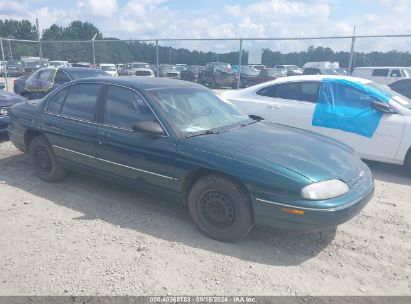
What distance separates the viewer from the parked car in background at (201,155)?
A: 10.3 ft

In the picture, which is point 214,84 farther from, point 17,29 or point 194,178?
point 17,29

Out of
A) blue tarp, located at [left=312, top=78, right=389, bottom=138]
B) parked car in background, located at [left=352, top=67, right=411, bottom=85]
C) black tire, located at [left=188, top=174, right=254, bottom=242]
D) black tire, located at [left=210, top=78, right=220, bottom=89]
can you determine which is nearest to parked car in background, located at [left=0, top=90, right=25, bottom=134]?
black tire, located at [left=188, top=174, right=254, bottom=242]

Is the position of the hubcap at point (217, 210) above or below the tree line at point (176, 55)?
below

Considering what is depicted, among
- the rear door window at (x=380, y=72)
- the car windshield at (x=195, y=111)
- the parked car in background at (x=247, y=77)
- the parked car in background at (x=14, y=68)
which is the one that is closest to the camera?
the car windshield at (x=195, y=111)

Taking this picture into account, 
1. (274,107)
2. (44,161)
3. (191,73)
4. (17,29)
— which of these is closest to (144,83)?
(44,161)

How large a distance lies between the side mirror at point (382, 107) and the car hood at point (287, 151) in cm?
186

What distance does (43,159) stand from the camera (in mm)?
5078

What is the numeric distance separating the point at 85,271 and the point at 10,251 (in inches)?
34.0

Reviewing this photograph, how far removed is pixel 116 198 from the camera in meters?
4.57

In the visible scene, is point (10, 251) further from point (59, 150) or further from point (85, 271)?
point (59, 150)

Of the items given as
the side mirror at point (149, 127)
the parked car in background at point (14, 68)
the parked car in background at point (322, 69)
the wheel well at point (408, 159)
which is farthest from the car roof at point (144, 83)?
the parked car in background at point (14, 68)

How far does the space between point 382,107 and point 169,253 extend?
13.3 feet

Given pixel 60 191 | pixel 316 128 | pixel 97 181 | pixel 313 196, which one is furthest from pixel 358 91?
pixel 60 191

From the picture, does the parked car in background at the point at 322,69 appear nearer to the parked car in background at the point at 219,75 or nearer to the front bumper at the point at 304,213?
the parked car in background at the point at 219,75
